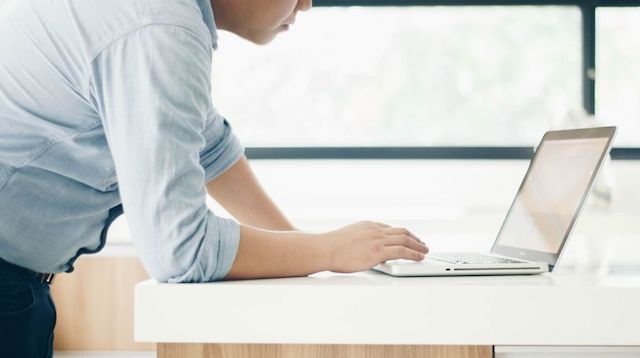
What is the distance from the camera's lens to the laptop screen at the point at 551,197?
120 cm

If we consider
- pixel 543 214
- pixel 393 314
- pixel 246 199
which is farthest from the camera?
pixel 246 199

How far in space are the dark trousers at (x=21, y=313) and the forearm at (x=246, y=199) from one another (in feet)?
1.23

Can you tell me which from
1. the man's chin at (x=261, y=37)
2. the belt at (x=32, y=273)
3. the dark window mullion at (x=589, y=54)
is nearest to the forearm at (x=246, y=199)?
the man's chin at (x=261, y=37)

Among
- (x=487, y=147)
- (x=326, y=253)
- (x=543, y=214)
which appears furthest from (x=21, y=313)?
(x=487, y=147)

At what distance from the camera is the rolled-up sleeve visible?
958mm

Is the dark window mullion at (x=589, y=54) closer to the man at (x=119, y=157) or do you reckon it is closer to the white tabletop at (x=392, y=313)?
→ the man at (x=119, y=157)

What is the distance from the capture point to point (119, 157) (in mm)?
973

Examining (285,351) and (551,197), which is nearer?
(285,351)

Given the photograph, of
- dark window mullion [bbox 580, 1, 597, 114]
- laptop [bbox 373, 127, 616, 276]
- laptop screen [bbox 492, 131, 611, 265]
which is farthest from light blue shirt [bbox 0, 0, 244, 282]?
dark window mullion [bbox 580, 1, 597, 114]

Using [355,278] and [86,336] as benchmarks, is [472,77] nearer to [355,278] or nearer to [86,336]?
[86,336]

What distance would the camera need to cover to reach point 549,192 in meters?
1.30

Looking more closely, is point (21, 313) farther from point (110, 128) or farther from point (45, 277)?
point (110, 128)

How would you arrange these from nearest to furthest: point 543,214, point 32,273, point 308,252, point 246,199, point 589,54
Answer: point 308,252
point 32,273
point 543,214
point 246,199
point 589,54

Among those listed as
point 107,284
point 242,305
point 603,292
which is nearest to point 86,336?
point 107,284
